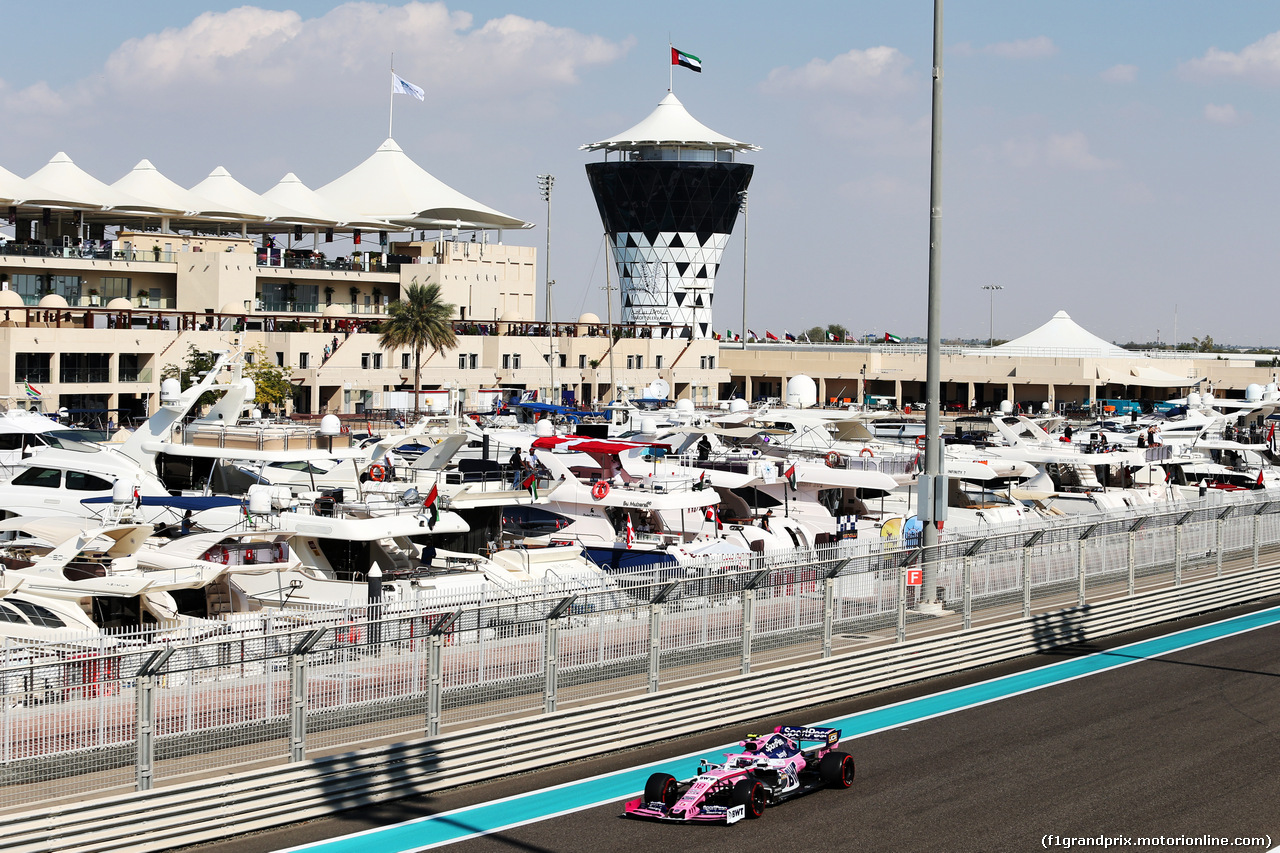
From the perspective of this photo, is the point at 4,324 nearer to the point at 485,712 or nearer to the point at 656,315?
the point at 485,712

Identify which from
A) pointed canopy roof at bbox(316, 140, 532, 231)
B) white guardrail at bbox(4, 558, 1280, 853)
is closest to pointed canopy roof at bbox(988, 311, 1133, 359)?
pointed canopy roof at bbox(316, 140, 532, 231)

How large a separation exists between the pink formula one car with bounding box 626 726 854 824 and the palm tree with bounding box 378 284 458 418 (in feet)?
191

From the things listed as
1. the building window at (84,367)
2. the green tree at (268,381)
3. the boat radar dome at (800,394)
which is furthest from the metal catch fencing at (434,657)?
the building window at (84,367)

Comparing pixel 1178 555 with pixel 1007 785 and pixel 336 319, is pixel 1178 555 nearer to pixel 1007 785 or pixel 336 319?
pixel 1007 785

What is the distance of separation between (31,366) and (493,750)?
188 ft

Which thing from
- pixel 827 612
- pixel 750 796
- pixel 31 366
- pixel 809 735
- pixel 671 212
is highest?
pixel 671 212

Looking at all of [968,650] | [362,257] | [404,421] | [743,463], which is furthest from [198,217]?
[968,650]

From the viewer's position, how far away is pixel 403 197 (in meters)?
106

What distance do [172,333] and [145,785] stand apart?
62.3 meters

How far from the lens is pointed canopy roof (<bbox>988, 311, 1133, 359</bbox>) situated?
131500mm

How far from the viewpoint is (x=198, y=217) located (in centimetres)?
8919

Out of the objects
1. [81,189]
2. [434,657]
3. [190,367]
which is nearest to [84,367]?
[190,367]

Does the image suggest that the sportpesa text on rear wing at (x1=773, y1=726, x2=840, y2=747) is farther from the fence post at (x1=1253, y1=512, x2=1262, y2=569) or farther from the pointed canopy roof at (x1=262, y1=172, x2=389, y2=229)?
the pointed canopy roof at (x1=262, y1=172, x2=389, y2=229)

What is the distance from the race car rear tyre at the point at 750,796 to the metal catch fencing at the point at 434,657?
2.91 meters
